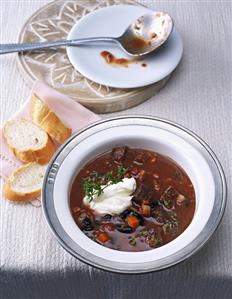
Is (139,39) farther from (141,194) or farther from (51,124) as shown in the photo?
(141,194)

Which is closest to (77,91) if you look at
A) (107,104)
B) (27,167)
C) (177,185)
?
(107,104)

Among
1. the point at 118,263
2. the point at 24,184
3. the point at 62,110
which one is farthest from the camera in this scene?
the point at 62,110

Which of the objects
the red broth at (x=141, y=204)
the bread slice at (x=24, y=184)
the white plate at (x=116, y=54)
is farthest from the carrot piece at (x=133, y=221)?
the white plate at (x=116, y=54)

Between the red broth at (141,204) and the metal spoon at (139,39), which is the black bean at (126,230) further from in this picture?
the metal spoon at (139,39)

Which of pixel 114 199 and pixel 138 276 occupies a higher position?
pixel 114 199

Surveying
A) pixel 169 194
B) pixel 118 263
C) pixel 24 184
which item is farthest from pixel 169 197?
pixel 24 184

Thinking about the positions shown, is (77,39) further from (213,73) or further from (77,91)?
(213,73)
